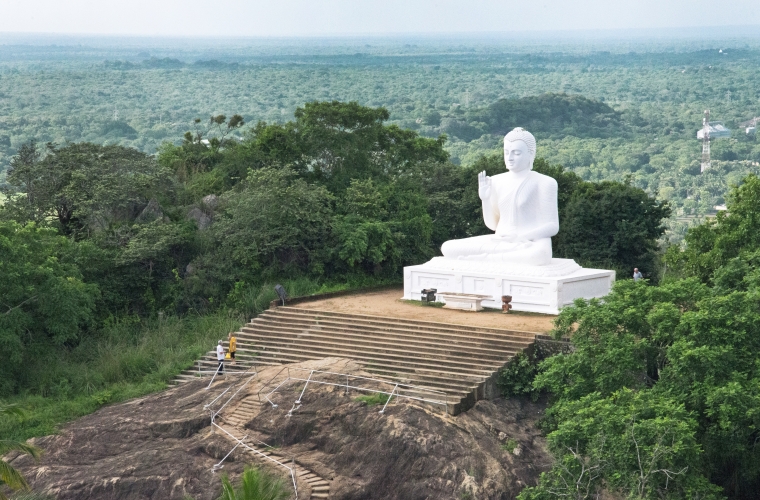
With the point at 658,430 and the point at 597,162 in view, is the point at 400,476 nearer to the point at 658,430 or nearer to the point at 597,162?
the point at 658,430

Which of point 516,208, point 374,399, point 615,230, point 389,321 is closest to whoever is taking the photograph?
point 374,399

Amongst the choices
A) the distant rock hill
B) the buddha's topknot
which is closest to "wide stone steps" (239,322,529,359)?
the buddha's topknot

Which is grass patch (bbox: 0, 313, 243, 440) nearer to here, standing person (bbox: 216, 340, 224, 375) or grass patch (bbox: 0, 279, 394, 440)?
grass patch (bbox: 0, 279, 394, 440)

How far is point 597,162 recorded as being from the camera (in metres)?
104

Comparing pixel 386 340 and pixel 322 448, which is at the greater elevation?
pixel 386 340

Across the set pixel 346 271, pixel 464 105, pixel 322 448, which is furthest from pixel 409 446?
pixel 464 105

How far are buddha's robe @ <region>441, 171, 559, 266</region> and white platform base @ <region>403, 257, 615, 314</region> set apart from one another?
40cm

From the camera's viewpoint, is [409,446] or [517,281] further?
[517,281]

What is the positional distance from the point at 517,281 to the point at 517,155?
383 cm

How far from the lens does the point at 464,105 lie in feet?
511

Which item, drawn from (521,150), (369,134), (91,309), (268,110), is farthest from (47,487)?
(268,110)

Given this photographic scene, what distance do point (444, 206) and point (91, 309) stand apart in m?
12.2

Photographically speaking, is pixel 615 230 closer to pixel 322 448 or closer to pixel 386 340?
pixel 386 340

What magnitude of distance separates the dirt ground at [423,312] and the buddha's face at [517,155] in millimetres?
4282
